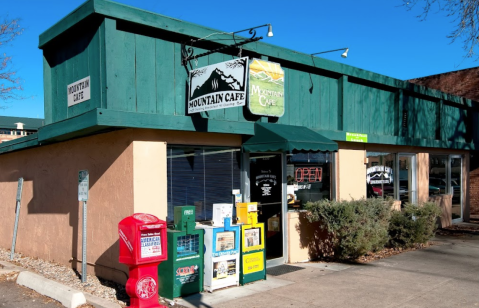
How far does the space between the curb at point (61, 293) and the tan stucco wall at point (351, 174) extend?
244 inches

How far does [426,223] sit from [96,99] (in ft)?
27.1

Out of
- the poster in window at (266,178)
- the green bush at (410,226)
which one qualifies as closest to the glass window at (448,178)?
the green bush at (410,226)

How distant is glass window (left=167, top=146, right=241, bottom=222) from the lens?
25.0ft

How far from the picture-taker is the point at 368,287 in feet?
24.1

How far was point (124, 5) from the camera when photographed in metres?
6.93

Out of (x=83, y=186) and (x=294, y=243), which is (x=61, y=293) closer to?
(x=83, y=186)

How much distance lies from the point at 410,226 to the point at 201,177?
561 centimetres

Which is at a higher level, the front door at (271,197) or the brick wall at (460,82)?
the brick wall at (460,82)

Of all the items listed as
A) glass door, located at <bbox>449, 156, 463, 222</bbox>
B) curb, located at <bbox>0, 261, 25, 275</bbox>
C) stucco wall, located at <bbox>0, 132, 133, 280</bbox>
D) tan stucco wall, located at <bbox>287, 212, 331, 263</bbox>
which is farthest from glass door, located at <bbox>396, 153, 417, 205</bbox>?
curb, located at <bbox>0, 261, 25, 275</bbox>

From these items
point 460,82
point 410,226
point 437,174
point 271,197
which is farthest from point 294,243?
point 460,82

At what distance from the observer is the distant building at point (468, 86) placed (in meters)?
18.8

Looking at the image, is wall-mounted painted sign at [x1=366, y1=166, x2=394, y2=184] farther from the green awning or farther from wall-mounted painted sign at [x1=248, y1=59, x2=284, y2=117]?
wall-mounted painted sign at [x1=248, y1=59, x2=284, y2=117]

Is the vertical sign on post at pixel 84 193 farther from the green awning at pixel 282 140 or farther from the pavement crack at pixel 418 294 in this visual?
the pavement crack at pixel 418 294

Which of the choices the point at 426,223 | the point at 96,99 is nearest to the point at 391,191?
the point at 426,223
